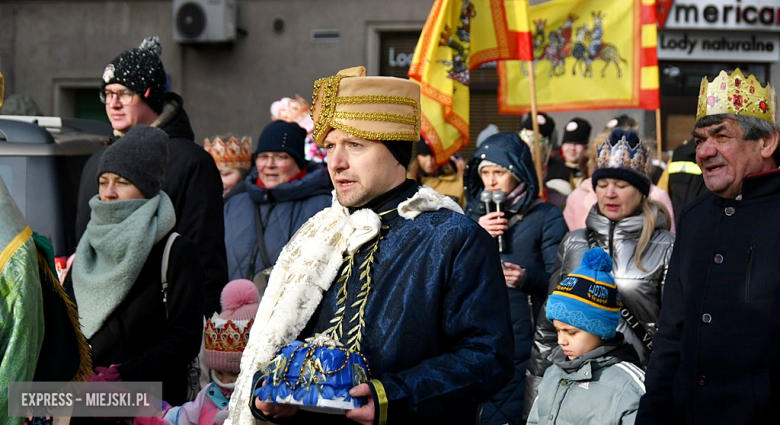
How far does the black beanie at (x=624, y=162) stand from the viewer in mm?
5887

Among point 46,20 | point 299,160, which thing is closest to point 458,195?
point 299,160

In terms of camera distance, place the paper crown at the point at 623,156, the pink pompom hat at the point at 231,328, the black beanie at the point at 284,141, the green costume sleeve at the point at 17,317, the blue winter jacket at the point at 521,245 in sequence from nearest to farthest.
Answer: the green costume sleeve at the point at 17,317, the pink pompom hat at the point at 231,328, the blue winter jacket at the point at 521,245, the paper crown at the point at 623,156, the black beanie at the point at 284,141

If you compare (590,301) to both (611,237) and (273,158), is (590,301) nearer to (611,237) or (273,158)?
(611,237)

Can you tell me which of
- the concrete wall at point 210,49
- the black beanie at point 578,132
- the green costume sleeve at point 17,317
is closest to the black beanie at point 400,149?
the green costume sleeve at point 17,317

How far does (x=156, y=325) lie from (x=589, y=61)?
5.00 m

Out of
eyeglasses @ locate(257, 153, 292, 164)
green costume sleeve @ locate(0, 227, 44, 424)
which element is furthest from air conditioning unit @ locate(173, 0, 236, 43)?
green costume sleeve @ locate(0, 227, 44, 424)

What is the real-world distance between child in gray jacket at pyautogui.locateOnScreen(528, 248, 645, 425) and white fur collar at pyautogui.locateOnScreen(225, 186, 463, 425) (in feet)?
4.64

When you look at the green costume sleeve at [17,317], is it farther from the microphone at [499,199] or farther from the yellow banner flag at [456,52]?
the yellow banner flag at [456,52]

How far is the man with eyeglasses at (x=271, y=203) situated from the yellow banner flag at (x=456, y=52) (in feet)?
3.03

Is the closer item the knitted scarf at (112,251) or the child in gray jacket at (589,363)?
the child in gray jacket at (589,363)

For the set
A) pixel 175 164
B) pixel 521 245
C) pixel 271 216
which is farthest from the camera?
pixel 271 216

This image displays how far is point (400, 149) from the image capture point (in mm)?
3299

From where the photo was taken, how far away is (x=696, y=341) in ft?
12.2

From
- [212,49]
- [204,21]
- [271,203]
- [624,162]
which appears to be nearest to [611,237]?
[624,162]
